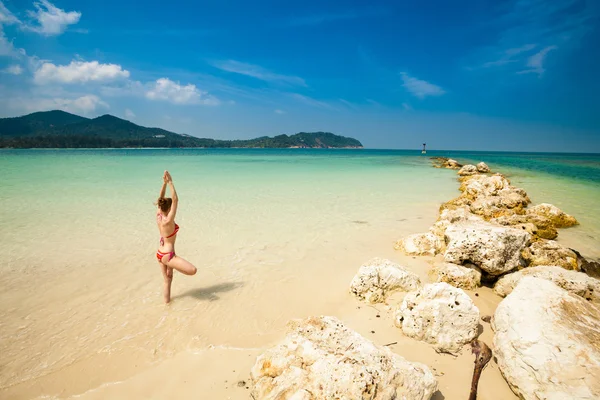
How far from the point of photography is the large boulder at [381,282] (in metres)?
4.75

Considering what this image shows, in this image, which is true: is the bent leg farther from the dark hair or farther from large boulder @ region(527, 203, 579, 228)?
large boulder @ region(527, 203, 579, 228)

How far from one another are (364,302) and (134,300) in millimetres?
4044

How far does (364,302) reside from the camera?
4.74m

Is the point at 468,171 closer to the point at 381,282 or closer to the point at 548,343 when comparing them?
the point at 381,282

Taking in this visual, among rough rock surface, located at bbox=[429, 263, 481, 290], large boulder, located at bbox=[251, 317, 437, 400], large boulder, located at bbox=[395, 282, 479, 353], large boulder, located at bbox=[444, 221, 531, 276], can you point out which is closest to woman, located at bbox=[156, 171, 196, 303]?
large boulder, located at bbox=[251, 317, 437, 400]

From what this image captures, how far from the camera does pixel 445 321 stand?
3.62 m

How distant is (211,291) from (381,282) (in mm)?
3147

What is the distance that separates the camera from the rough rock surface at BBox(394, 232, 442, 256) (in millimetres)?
6621

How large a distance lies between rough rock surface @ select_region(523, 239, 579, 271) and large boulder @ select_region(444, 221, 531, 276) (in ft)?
2.42

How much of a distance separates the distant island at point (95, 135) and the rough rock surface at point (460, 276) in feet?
385

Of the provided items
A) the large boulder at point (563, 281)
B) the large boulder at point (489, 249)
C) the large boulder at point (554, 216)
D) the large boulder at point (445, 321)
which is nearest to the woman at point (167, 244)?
the large boulder at point (445, 321)

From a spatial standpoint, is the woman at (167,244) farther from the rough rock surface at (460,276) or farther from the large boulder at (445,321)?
the rough rock surface at (460,276)

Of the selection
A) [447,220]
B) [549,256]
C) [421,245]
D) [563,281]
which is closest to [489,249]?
[563,281]

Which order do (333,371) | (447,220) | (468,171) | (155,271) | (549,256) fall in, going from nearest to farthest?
(333,371) → (549,256) → (155,271) → (447,220) → (468,171)
